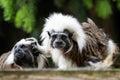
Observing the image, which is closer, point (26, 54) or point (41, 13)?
point (26, 54)

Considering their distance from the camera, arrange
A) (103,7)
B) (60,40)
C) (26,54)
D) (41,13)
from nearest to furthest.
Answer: (103,7) < (60,40) < (26,54) < (41,13)

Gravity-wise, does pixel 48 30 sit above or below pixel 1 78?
above

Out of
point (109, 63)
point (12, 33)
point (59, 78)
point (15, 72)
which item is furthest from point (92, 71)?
point (12, 33)

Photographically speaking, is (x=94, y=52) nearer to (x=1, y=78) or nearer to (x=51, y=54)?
(x=51, y=54)

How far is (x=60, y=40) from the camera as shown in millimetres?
3537

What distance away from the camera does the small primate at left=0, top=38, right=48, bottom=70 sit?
11.9ft

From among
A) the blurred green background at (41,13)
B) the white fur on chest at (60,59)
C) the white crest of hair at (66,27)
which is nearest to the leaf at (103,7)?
the blurred green background at (41,13)

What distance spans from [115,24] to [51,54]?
1.11 meters

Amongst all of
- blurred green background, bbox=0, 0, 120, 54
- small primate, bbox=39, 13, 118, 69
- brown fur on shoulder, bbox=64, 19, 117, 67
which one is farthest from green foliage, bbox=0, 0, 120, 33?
brown fur on shoulder, bbox=64, 19, 117, 67

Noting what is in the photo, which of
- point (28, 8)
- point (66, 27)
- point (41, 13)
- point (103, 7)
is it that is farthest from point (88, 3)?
point (41, 13)

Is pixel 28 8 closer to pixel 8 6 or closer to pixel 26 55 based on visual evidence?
pixel 8 6

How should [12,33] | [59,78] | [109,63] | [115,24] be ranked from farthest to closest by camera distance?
[12,33] → [115,24] → [109,63] → [59,78]

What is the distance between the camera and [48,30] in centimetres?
365

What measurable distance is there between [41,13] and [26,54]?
0.74 m
